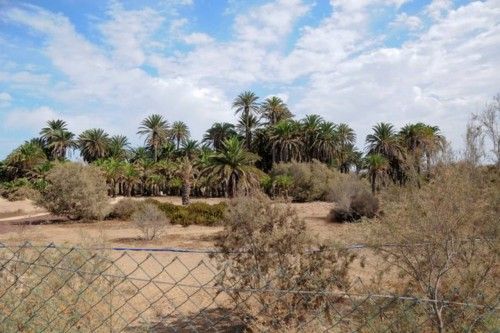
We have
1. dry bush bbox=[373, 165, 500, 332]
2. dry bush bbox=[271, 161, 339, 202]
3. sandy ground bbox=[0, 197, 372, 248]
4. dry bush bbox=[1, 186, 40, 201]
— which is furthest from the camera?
dry bush bbox=[1, 186, 40, 201]

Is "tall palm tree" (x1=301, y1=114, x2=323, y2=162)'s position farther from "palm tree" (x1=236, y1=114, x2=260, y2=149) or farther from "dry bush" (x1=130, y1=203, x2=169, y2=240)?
"dry bush" (x1=130, y1=203, x2=169, y2=240)

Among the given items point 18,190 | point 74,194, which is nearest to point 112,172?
point 18,190

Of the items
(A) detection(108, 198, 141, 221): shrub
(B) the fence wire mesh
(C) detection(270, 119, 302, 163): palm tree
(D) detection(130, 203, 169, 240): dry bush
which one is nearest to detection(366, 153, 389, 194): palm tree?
(C) detection(270, 119, 302, 163): palm tree

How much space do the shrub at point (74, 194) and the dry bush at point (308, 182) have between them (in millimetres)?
20631

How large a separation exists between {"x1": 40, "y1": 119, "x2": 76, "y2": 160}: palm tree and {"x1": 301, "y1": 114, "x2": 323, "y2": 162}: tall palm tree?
32835 mm

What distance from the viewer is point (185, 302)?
611cm

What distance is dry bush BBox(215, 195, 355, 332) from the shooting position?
29.8 feet

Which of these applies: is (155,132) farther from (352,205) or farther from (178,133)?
(352,205)

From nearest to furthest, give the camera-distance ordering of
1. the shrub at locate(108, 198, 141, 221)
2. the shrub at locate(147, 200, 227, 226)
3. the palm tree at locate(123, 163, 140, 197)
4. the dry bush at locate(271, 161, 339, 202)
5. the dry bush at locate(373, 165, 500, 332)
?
1. the dry bush at locate(373, 165, 500, 332)
2. the shrub at locate(147, 200, 227, 226)
3. the shrub at locate(108, 198, 141, 221)
4. the dry bush at locate(271, 161, 339, 202)
5. the palm tree at locate(123, 163, 140, 197)

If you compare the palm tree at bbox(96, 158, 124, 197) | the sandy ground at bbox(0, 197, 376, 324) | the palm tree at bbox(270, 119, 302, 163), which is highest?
the palm tree at bbox(270, 119, 302, 163)

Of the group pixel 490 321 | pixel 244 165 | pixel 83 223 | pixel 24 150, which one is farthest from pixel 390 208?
pixel 24 150

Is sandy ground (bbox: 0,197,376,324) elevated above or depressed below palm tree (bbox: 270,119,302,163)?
below

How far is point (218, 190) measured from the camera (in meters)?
A: 56.6

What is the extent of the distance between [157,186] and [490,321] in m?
57.9
